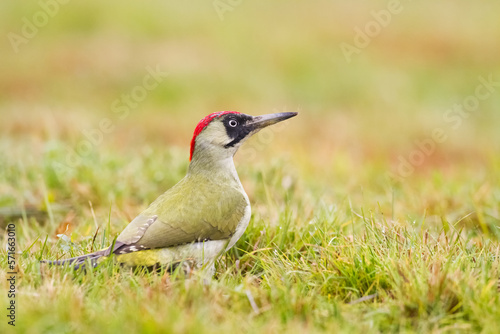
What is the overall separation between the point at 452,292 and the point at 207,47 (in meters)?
11.8

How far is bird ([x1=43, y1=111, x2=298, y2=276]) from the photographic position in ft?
13.0

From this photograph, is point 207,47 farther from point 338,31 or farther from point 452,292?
point 452,292

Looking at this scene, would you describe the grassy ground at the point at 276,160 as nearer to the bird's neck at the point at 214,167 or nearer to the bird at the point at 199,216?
the bird at the point at 199,216

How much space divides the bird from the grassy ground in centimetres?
16

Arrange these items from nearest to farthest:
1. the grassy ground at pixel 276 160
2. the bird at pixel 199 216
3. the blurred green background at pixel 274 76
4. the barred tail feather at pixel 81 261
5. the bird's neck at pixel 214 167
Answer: the grassy ground at pixel 276 160 < the barred tail feather at pixel 81 261 < the bird at pixel 199 216 < the bird's neck at pixel 214 167 < the blurred green background at pixel 274 76

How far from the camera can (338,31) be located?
640 inches

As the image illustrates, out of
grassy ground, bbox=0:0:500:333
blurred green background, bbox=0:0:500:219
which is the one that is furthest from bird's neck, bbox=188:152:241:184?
blurred green background, bbox=0:0:500:219

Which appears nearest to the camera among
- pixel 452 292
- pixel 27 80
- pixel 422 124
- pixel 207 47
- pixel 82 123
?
pixel 452 292

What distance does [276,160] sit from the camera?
6.88 m

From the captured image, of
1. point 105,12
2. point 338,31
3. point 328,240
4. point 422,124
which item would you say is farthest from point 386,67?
point 328,240

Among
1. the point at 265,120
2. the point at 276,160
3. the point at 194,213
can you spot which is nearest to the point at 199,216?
the point at 194,213

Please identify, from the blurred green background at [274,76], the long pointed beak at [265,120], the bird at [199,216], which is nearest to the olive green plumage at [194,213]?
the bird at [199,216]

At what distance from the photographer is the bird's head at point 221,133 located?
4.54 meters

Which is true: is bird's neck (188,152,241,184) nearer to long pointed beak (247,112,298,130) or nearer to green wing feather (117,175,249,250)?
green wing feather (117,175,249,250)
